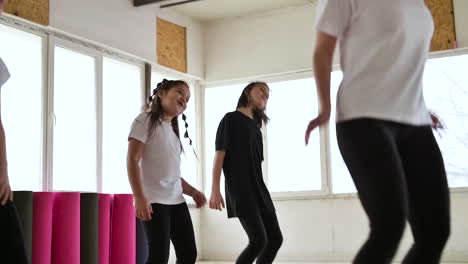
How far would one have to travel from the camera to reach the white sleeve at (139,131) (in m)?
2.69

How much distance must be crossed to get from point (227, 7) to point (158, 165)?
3705mm

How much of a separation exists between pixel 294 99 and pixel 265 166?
74 cm

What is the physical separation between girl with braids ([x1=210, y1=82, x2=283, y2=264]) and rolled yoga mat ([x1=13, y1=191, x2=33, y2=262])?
1206 millimetres

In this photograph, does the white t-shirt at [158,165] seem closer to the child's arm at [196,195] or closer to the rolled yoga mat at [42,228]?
the child's arm at [196,195]

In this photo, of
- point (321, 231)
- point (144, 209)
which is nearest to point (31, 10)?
point (144, 209)

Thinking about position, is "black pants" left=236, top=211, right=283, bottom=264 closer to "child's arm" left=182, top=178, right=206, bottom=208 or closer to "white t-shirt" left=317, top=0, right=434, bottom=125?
"child's arm" left=182, top=178, right=206, bottom=208

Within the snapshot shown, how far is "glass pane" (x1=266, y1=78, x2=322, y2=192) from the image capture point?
5941 mm

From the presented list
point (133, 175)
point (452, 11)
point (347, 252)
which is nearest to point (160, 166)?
→ point (133, 175)

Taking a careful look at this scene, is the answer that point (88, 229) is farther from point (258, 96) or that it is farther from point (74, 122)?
point (258, 96)

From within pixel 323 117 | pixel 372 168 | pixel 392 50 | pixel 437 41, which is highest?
pixel 437 41

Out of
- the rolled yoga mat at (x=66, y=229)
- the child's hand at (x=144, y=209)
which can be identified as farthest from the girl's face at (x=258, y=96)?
the rolled yoga mat at (x=66, y=229)

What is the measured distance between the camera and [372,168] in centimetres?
140

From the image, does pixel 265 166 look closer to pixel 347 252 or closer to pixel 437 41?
pixel 347 252

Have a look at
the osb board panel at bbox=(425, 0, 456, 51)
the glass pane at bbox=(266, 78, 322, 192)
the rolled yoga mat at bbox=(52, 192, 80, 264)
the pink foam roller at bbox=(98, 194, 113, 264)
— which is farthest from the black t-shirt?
the osb board panel at bbox=(425, 0, 456, 51)
